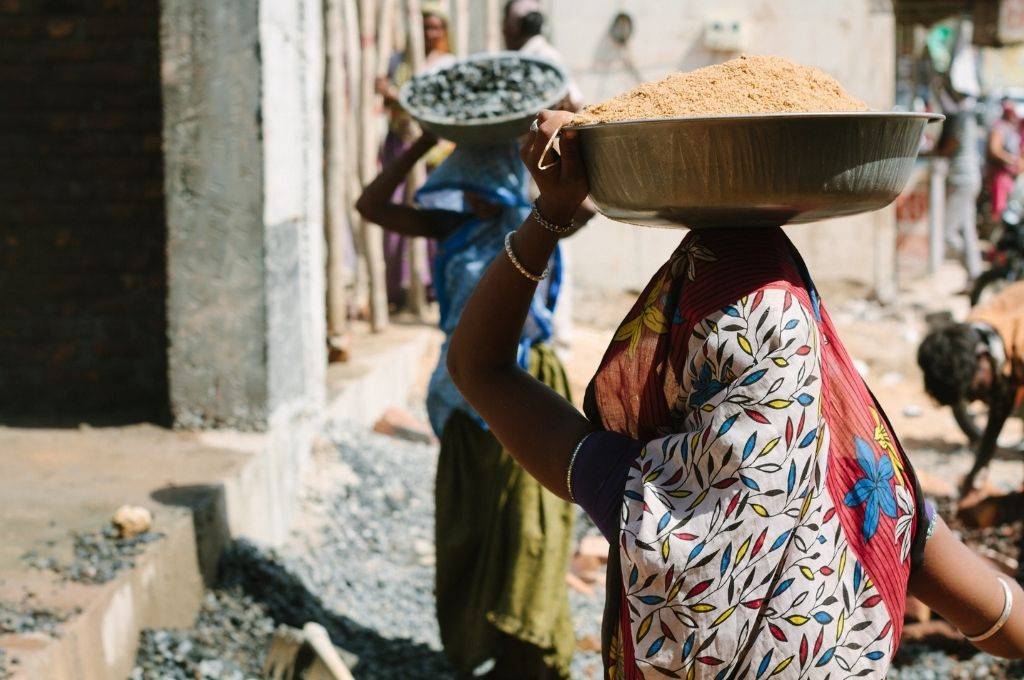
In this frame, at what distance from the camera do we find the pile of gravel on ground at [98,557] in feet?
10.2

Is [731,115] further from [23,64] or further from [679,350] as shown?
[23,64]

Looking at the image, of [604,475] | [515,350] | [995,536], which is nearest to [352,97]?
[995,536]

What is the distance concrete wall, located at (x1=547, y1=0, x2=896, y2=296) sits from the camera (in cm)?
1220

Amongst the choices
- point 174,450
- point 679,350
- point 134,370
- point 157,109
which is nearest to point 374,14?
point 157,109

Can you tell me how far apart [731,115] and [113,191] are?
13.6ft

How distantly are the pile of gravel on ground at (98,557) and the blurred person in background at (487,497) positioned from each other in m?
0.95

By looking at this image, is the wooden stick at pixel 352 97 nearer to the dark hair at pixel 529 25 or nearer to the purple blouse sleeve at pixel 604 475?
the dark hair at pixel 529 25

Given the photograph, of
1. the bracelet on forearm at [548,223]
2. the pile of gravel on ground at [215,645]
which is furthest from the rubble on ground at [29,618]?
the bracelet on forearm at [548,223]

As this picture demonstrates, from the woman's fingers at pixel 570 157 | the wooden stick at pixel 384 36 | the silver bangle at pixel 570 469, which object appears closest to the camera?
the woman's fingers at pixel 570 157

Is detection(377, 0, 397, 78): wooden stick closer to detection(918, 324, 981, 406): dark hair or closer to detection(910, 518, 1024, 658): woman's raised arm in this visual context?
detection(918, 324, 981, 406): dark hair

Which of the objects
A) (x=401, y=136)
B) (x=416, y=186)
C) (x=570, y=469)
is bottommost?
(x=416, y=186)

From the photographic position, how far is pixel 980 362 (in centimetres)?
522

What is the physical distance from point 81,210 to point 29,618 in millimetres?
2677

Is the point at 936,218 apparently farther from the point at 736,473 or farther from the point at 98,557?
the point at 736,473
